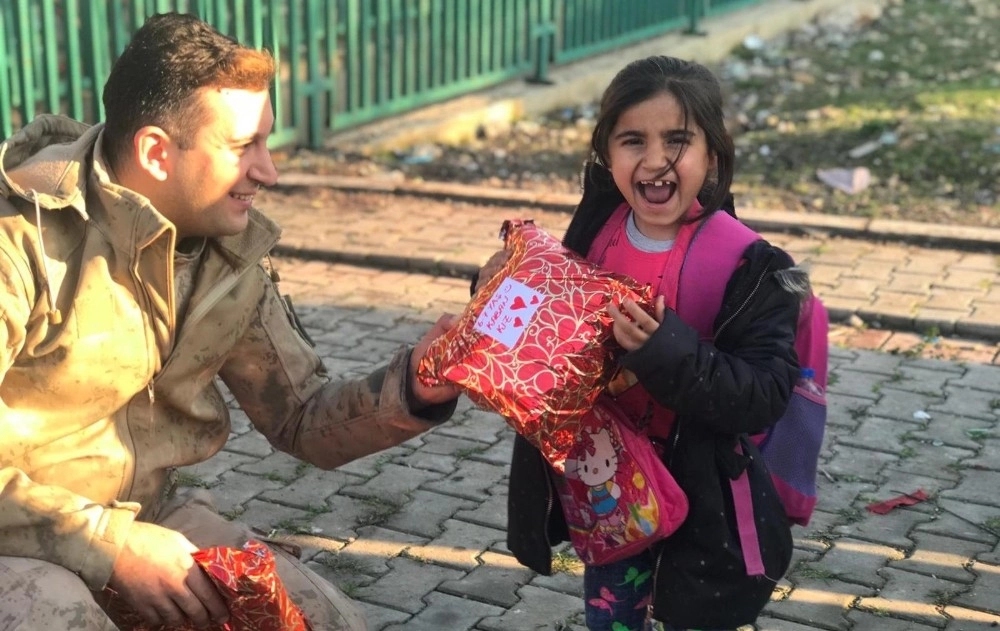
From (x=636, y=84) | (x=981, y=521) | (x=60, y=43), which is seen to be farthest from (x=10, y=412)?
(x=60, y=43)

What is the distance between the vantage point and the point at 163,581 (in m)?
2.85

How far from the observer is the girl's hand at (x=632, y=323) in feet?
9.04

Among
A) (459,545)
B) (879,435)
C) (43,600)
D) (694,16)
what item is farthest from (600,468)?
(694,16)

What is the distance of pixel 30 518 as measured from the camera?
2.83 m

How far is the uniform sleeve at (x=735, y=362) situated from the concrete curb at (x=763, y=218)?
4555 mm

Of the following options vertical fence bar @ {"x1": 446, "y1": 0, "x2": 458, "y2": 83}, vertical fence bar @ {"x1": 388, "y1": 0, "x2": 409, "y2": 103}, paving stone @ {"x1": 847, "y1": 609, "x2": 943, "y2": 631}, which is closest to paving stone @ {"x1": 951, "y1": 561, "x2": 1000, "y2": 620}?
paving stone @ {"x1": 847, "y1": 609, "x2": 943, "y2": 631}

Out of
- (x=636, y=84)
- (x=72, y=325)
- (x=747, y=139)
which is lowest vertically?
(x=747, y=139)

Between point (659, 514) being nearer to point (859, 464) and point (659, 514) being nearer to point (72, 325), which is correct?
point (72, 325)

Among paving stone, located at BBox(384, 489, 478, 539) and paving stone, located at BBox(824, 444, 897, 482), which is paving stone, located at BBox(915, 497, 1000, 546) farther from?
paving stone, located at BBox(384, 489, 478, 539)

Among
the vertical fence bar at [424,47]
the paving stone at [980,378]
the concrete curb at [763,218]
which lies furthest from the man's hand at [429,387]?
the vertical fence bar at [424,47]

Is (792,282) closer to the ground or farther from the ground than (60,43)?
farther from the ground

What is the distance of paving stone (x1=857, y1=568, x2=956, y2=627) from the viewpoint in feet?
12.9

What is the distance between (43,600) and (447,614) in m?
1.45

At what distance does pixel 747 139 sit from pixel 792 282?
Result: 7.71m
